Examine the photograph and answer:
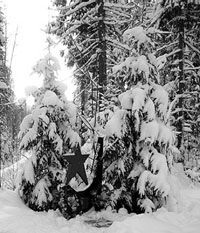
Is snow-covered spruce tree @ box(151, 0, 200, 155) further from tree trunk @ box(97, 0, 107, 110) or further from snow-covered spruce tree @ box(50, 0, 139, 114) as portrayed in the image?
tree trunk @ box(97, 0, 107, 110)

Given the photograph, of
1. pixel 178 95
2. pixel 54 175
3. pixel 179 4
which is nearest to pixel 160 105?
pixel 54 175

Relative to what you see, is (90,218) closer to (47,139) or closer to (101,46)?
(47,139)

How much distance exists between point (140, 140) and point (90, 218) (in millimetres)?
2368

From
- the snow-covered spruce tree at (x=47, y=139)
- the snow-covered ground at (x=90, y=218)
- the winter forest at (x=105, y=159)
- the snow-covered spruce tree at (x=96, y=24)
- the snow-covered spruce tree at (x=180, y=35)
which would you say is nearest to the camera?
the snow-covered ground at (x=90, y=218)

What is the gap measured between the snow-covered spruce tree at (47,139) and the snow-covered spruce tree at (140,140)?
121 cm

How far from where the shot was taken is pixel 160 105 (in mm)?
7355

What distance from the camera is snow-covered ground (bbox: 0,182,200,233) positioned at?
18.1 feet

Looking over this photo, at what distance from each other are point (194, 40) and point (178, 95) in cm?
350

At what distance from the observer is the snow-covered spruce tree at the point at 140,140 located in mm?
6922

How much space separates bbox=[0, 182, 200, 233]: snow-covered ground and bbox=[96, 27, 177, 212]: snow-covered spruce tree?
51 centimetres

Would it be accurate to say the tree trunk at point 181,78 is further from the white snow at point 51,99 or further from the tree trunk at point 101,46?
the white snow at point 51,99

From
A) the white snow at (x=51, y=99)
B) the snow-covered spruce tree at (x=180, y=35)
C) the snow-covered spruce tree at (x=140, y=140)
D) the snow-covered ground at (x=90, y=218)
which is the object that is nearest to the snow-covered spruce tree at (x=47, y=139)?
the white snow at (x=51, y=99)

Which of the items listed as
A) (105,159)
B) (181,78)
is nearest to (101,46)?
(181,78)

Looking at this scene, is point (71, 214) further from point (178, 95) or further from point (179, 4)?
point (179, 4)
